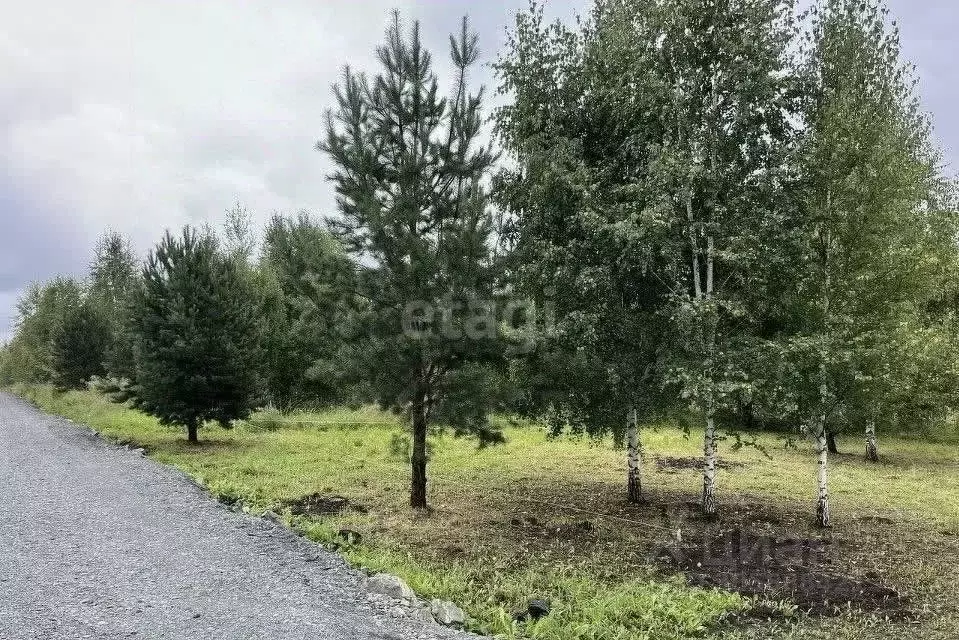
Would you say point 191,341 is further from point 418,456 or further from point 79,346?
point 79,346

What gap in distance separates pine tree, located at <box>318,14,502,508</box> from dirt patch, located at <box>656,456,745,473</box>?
9019 millimetres

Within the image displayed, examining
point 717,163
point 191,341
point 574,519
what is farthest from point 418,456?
point 191,341

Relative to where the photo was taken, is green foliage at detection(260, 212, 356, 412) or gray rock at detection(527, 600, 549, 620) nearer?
gray rock at detection(527, 600, 549, 620)

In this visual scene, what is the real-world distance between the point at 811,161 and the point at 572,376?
5.51 metres

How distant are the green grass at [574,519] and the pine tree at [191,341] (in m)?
1.29

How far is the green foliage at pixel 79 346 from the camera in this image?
3556 cm

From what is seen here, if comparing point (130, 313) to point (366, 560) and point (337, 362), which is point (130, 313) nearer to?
point (337, 362)

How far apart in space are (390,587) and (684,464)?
522 inches

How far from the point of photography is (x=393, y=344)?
8.82 metres

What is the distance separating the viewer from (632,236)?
940cm

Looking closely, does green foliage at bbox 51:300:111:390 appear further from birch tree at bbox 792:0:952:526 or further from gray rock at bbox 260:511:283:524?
birch tree at bbox 792:0:952:526

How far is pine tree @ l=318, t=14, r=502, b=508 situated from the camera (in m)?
8.65

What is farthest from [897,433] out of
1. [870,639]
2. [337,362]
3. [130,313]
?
[130,313]

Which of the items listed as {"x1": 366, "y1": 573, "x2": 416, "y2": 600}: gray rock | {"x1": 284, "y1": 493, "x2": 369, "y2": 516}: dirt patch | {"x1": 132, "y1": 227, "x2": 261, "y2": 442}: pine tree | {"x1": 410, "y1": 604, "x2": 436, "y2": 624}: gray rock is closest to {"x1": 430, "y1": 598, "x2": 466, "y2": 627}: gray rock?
{"x1": 410, "y1": 604, "x2": 436, "y2": 624}: gray rock
